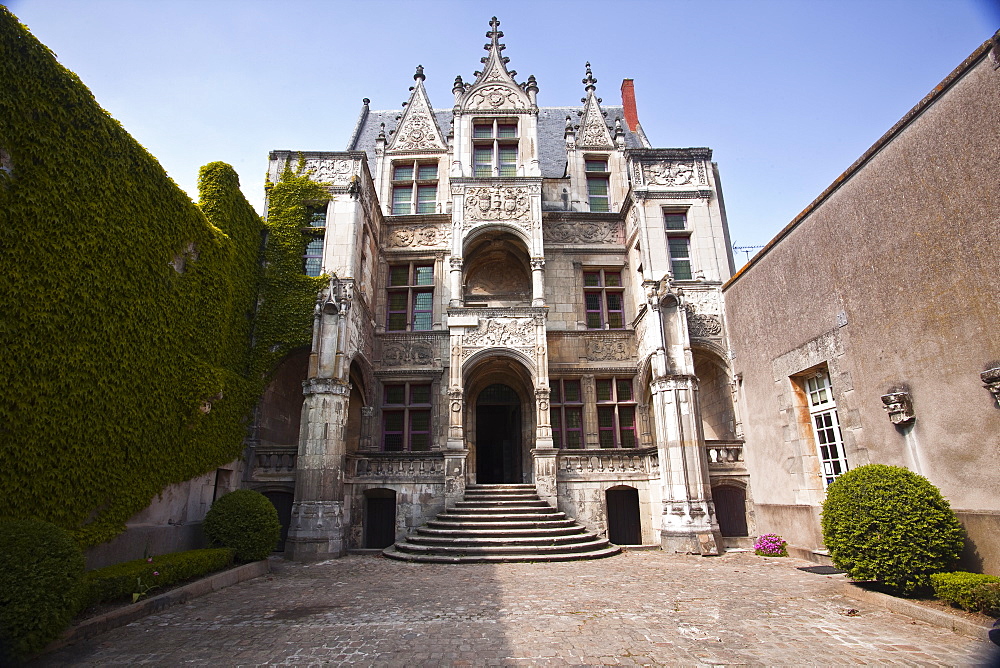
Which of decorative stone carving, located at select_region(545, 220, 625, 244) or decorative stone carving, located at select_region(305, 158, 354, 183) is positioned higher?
decorative stone carving, located at select_region(305, 158, 354, 183)

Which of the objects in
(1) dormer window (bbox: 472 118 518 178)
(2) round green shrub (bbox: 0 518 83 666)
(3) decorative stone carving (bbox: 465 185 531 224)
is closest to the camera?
(2) round green shrub (bbox: 0 518 83 666)

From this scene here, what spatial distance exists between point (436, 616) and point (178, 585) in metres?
4.31

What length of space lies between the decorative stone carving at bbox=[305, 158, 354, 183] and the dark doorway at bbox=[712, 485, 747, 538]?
45.8 ft

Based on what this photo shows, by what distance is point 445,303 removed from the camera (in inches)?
654

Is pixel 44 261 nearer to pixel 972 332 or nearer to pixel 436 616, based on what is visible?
pixel 436 616

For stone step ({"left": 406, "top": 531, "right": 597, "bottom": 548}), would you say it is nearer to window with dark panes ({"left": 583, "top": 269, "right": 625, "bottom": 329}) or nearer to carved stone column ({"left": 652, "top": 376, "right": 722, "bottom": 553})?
carved stone column ({"left": 652, "top": 376, "right": 722, "bottom": 553})

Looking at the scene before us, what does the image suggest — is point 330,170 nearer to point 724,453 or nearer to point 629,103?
point 629,103

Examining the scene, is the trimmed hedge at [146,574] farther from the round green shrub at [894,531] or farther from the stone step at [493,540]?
the round green shrub at [894,531]

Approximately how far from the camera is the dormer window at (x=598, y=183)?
18.4 m

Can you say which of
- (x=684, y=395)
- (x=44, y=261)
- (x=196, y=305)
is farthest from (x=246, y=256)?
(x=684, y=395)

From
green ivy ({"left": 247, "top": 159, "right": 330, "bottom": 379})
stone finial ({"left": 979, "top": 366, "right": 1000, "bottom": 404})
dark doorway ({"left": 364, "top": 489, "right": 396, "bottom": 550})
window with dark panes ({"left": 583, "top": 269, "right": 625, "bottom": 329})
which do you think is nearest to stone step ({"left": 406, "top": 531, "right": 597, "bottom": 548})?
dark doorway ({"left": 364, "top": 489, "right": 396, "bottom": 550})

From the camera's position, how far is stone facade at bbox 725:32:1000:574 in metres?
6.66

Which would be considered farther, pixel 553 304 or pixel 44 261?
pixel 553 304

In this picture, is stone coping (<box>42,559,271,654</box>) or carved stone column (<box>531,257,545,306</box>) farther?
carved stone column (<box>531,257,545,306</box>)
